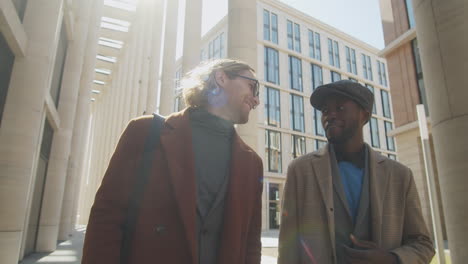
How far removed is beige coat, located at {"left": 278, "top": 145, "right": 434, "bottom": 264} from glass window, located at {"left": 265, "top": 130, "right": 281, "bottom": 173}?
2987cm

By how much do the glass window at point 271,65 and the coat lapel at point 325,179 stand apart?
1284 inches

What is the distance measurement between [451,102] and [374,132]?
1720 inches

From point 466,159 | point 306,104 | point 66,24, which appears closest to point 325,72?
point 306,104

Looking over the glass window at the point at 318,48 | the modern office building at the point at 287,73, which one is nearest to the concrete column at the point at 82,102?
the modern office building at the point at 287,73

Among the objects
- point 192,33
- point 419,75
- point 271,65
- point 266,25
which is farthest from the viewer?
point 271,65

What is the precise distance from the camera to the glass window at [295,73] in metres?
36.8

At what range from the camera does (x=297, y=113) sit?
36188 mm

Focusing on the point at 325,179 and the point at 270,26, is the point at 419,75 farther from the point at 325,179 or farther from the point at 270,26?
the point at 325,179

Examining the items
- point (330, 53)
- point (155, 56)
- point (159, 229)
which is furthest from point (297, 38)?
point (159, 229)

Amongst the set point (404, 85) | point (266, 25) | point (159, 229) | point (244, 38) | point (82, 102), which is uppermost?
point (266, 25)

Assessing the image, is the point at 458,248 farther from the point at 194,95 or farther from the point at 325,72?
the point at 325,72

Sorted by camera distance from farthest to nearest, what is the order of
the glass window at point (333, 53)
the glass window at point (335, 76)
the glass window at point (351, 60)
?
the glass window at point (351, 60) < the glass window at point (333, 53) < the glass window at point (335, 76)

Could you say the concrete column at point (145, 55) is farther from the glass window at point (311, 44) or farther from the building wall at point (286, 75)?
the glass window at point (311, 44)

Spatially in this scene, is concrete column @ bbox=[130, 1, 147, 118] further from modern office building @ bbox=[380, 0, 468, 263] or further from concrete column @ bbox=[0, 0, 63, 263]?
modern office building @ bbox=[380, 0, 468, 263]
